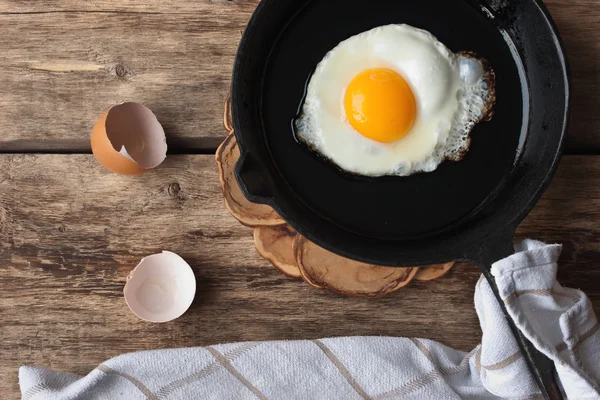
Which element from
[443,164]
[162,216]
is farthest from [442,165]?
[162,216]

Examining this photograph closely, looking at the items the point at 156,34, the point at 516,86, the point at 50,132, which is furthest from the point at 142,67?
the point at 516,86

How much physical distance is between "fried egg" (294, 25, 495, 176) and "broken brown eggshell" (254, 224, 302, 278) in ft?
0.64

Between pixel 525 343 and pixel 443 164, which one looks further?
pixel 443 164

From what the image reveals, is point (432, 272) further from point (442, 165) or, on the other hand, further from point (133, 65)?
point (133, 65)

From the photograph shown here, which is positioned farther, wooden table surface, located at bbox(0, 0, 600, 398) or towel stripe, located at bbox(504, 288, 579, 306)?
wooden table surface, located at bbox(0, 0, 600, 398)

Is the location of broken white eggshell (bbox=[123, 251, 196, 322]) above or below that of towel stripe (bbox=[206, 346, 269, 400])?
above

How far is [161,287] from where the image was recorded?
1301 millimetres

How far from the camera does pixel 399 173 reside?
49.6 inches

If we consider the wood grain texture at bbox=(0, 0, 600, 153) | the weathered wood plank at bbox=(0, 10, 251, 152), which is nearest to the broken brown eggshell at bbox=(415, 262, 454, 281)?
the wood grain texture at bbox=(0, 0, 600, 153)

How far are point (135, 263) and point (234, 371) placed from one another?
329mm

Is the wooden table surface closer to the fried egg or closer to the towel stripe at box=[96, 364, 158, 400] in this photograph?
the towel stripe at box=[96, 364, 158, 400]

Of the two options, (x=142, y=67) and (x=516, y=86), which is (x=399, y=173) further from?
(x=142, y=67)

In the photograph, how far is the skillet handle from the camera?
111 centimetres

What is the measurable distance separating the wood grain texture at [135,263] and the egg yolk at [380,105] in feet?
1.12
